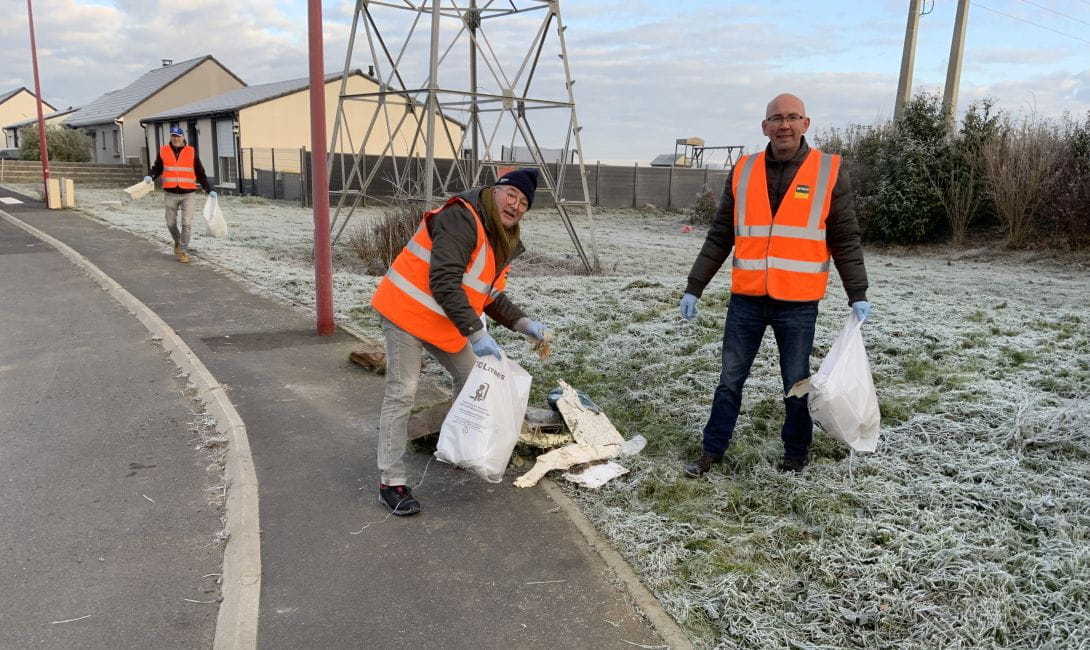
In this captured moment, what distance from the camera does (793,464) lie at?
4.07 metres

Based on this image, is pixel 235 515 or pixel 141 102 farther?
pixel 141 102

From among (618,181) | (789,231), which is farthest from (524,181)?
(618,181)

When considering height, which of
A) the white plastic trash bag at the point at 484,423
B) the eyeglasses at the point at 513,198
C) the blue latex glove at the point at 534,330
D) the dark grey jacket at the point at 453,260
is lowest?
the white plastic trash bag at the point at 484,423

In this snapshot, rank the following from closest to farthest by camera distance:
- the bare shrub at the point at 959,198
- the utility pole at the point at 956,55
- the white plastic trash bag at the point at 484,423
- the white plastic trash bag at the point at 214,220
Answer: the white plastic trash bag at the point at 484,423 < the white plastic trash bag at the point at 214,220 < the bare shrub at the point at 959,198 < the utility pole at the point at 956,55

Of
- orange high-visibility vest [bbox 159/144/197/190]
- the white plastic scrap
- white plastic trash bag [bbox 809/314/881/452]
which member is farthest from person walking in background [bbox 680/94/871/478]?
orange high-visibility vest [bbox 159/144/197/190]

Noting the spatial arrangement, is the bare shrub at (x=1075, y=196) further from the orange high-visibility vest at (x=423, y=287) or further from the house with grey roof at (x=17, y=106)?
the house with grey roof at (x=17, y=106)

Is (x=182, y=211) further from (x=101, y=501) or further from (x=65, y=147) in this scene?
(x=65, y=147)

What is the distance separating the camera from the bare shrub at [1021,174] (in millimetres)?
14305

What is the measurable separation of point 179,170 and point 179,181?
0.17 m

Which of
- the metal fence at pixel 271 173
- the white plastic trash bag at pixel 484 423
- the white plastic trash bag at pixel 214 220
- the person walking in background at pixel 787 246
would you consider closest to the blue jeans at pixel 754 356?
the person walking in background at pixel 787 246

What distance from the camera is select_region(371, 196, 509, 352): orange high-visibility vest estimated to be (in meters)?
3.49

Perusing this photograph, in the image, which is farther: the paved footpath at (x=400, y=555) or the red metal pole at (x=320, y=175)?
the red metal pole at (x=320, y=175)

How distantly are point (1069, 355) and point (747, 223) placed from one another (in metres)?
3.65

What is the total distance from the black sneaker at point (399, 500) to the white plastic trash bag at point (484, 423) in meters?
0.27
